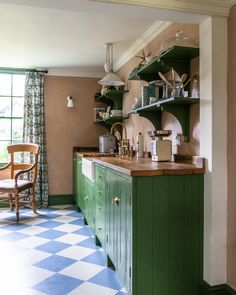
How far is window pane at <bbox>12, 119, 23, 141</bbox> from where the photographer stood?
15.8 ft

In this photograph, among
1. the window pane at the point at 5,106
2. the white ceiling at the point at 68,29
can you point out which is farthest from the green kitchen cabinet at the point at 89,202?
the window pane at the point at 5,106

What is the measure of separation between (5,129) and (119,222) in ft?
11.1

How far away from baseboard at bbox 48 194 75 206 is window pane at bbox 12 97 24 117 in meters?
1.47

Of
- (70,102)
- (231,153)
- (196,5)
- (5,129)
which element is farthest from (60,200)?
(196,5)

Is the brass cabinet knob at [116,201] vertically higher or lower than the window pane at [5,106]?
lower

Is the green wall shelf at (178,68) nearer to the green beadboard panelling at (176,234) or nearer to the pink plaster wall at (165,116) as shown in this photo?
the pink plaster wall at (165,116)

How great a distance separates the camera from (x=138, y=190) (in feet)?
5.78

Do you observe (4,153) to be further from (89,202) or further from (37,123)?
(89,202)

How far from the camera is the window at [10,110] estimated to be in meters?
4.77

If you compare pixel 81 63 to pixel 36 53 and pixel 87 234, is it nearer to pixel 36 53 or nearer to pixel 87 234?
pixel 36 53

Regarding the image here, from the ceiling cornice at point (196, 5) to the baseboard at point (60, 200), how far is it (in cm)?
371

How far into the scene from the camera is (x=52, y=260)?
105 inches

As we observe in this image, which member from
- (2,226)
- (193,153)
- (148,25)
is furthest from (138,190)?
(2,226)

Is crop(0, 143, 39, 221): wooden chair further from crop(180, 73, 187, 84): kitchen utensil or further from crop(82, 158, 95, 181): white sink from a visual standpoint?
crop(180, 73, 187, 84): kitchen utensil
